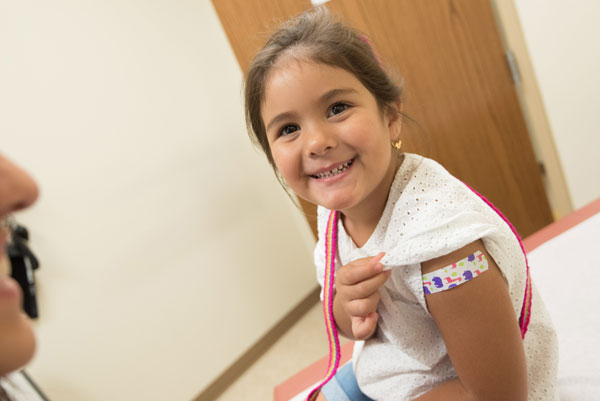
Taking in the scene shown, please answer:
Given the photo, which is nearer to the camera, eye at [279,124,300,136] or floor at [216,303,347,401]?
eye at [279,124,300,136]

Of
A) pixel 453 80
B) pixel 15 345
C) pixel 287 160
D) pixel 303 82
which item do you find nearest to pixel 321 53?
pixel 303 82

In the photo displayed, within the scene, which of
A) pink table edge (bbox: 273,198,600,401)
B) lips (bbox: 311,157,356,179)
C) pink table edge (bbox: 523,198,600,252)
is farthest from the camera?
pink table edge (bbox: 523,198,600,252)

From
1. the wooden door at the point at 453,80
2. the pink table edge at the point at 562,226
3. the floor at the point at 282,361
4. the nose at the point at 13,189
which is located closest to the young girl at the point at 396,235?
the nose at the point at 13,189

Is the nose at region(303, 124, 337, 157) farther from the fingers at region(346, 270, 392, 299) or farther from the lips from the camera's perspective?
the fingers at region(346, 270, 392, 299)

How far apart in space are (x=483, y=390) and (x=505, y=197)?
1359 millimetres

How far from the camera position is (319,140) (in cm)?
62

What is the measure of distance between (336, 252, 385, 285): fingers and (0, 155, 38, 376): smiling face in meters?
0.42

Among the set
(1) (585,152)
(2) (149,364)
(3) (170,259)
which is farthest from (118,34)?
(1) (585,152)

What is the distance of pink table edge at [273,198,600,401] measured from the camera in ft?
3.68

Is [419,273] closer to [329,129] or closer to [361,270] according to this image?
[361,270]

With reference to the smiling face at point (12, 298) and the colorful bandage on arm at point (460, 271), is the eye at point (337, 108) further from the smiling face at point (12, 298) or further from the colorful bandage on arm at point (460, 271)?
the smiling face at point (12, 298)

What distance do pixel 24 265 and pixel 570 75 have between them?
2116 millimetres

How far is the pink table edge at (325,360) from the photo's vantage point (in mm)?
1123

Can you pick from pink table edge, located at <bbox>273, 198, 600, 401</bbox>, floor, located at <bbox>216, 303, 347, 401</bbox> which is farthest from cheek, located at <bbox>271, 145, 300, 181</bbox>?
floor, located at <bbox>216, 303, 347, 401</bbox>
